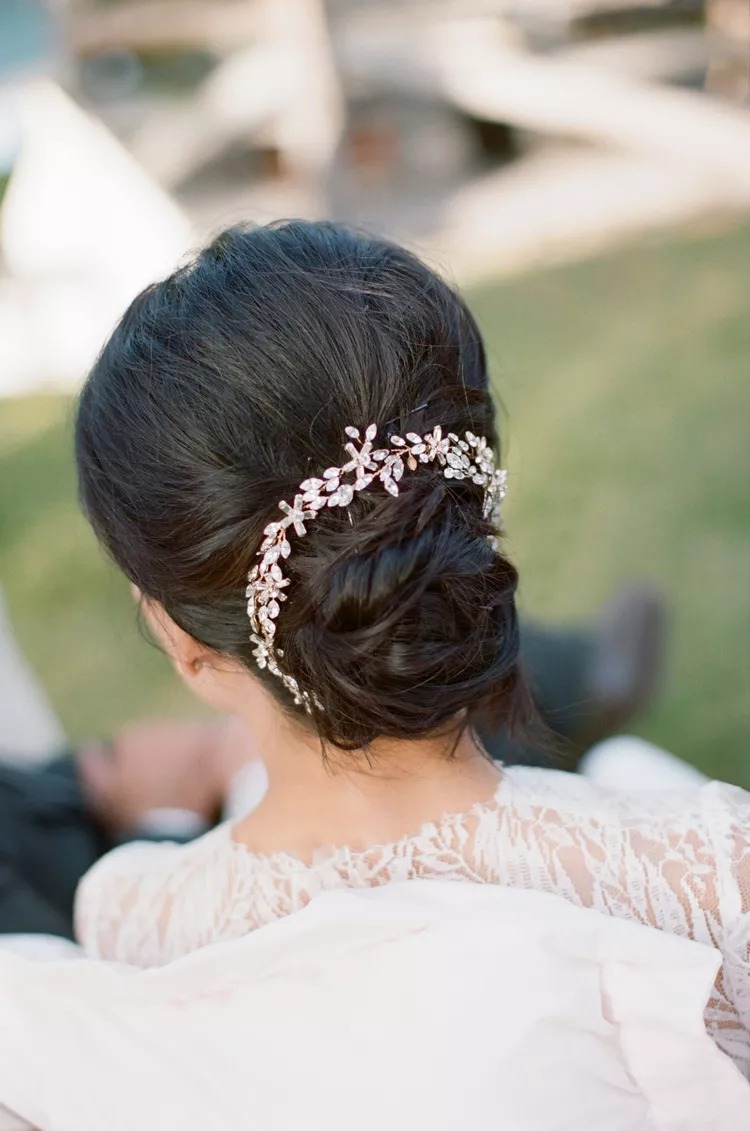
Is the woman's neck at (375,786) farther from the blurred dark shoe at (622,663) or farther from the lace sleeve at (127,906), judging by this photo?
the blurred dark shoe at (622,663)

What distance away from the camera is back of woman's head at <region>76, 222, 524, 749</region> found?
106 cm

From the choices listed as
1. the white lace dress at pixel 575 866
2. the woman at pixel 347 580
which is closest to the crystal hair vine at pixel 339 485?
the woman at pixel 347 580

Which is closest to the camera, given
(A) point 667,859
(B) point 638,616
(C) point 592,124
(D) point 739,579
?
(A) point 667,859

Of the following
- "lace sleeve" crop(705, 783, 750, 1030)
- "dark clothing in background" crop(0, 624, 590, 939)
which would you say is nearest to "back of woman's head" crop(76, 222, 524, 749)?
"lace sleeve" crop(705, 783, 750, 1030)

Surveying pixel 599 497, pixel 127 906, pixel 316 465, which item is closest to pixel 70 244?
pixel 599 497

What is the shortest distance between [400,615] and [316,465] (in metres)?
0.17

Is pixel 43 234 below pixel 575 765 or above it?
above

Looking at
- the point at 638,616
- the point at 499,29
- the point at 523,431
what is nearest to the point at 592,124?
the point at 499,29

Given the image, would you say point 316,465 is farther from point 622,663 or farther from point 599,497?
point 599,497

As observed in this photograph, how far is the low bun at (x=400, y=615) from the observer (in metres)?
1.05

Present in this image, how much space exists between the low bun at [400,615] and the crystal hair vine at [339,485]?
0.6 inches

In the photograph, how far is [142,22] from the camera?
6.07 m

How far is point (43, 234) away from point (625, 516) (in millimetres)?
3081

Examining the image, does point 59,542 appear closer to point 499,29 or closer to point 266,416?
point 266,416
